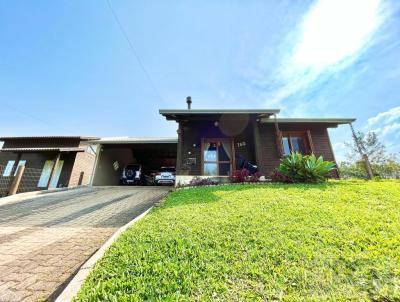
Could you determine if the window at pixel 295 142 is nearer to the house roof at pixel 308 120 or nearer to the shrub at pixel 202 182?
the house roof at pixel 308 120

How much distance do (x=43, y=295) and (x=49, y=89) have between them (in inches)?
636

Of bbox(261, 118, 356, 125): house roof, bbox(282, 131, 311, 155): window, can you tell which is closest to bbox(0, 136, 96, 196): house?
bbox(261, 118, 356, 125): house roof

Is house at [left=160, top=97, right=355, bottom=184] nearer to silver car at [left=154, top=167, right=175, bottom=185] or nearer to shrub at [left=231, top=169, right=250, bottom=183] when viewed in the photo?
shrub at [left=231, top=169, right=250, bottom=183]

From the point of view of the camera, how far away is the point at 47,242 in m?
3.25

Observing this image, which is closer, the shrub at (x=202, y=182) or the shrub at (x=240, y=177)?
the shrub at (x=240, y=177)

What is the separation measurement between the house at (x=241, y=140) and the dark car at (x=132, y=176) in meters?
5.71

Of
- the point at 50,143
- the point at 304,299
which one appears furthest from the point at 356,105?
the point at 50,143

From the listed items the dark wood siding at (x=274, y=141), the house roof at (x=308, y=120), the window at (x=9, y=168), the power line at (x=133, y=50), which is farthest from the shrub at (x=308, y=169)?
the window at (x=9, y=168)

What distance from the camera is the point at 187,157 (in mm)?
10289

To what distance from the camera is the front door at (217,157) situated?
10.1m

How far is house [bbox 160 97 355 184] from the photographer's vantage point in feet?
30.7

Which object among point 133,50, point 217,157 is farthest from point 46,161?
point 217,157

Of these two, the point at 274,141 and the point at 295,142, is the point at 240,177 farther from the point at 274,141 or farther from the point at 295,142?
the point at 295,142

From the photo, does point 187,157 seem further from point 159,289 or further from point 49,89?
point 49,89
